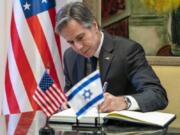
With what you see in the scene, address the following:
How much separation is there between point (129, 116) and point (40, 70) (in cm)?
174

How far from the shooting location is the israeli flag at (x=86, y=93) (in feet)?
6.00

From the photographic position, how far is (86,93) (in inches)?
72.3

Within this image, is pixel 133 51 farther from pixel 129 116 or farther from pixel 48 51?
pixel 48 51

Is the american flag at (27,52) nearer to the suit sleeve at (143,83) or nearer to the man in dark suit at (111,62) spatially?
the man in dark suit at (111,62)

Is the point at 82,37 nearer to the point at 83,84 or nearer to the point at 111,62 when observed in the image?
the point at 111,62

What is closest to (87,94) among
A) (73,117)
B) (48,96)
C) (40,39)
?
(48,96)

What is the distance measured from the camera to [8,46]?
3.67 meters

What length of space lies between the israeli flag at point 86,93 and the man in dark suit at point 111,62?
0.33 meters

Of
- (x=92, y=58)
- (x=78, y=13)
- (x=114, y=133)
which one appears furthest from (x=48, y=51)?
(x=114, y=133)

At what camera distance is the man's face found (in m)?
2.45

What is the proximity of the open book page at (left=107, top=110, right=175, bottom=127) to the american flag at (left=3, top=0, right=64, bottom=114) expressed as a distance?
5.01 ft

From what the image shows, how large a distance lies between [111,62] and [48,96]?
0.84 meters

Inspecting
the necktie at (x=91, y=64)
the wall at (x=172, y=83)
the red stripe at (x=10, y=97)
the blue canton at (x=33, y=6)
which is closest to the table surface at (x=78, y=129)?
the necktie at (x=91, y=64)

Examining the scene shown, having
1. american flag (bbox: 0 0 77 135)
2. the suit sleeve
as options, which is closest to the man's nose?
the suit sleeve
